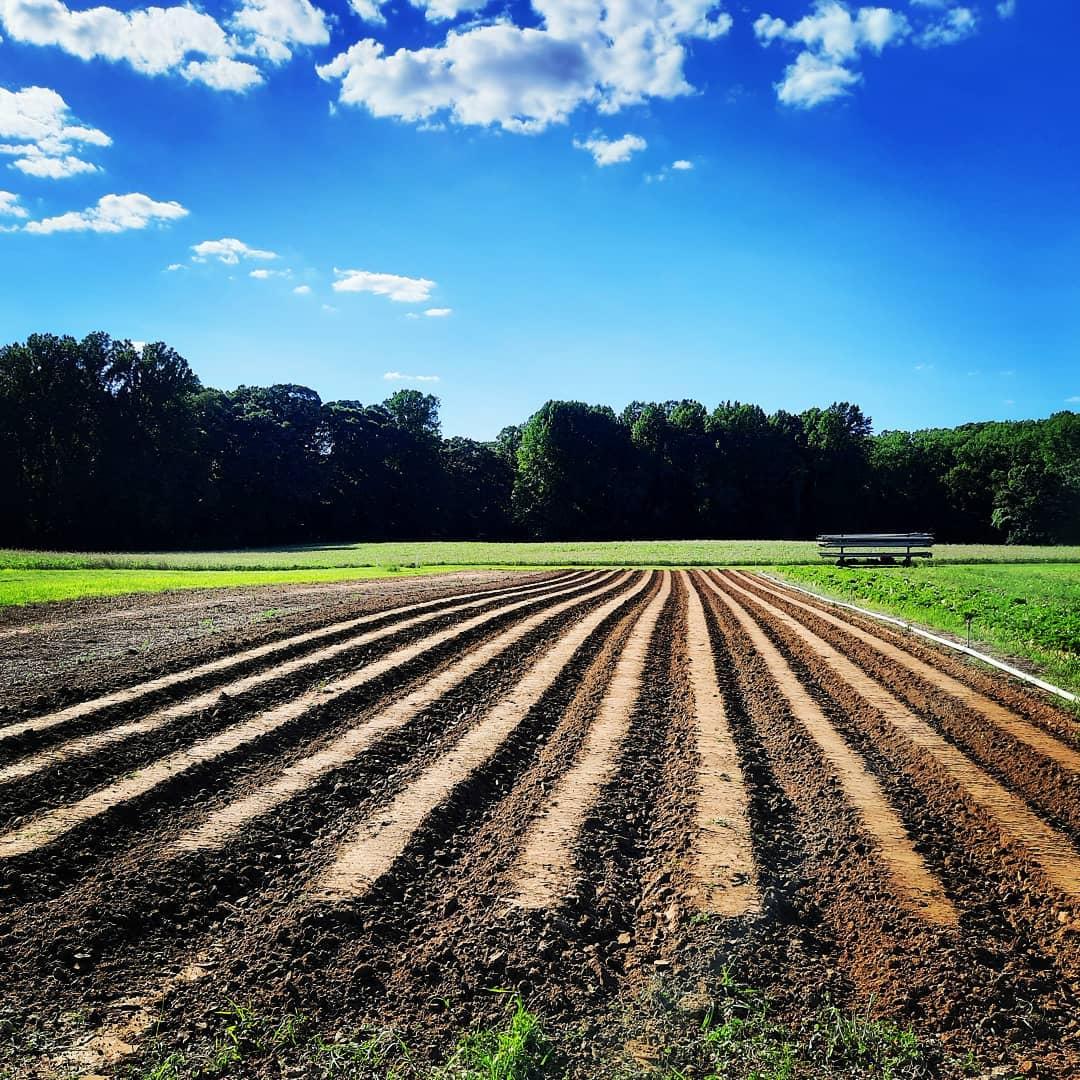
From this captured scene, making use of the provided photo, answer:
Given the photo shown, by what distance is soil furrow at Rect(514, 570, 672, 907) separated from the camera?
4543mm

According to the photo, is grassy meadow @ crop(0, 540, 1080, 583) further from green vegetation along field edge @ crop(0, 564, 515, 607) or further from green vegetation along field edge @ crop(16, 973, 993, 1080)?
green vegetation along field edge @ crop(16, 973, 993, 1080)

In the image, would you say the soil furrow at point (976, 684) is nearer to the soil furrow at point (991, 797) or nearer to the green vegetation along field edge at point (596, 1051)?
the soil furrow at point (991, 797)

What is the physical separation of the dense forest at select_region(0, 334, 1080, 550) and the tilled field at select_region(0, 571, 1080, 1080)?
5440 cm

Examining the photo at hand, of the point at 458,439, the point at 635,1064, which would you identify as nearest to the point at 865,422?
the point at 458,439

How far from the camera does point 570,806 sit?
18.5ft

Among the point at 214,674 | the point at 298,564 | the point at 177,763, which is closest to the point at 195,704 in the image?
the point at 214,674

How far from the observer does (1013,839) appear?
5152 millimetres

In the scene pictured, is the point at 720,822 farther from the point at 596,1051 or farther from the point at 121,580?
the point at 121,580

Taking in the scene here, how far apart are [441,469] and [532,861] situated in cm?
7500

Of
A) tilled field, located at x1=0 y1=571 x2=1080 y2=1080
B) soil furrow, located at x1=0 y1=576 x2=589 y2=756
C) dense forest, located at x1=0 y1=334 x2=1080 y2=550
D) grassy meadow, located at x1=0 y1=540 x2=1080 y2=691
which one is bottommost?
tilled field, located at x1=0 y1=571 x2=1080 y2=1080

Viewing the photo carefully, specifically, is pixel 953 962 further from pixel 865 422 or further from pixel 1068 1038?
pixel 865 422

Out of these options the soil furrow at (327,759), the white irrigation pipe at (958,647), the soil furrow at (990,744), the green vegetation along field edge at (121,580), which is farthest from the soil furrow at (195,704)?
the green vegetation along field edge at (121,580)

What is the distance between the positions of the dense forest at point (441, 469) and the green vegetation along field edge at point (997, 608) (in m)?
50.1

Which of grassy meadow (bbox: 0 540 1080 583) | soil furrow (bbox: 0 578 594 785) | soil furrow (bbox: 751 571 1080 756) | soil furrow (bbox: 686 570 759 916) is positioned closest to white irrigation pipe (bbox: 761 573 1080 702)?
soil furrow (bbox: 751 571 1080 756)
